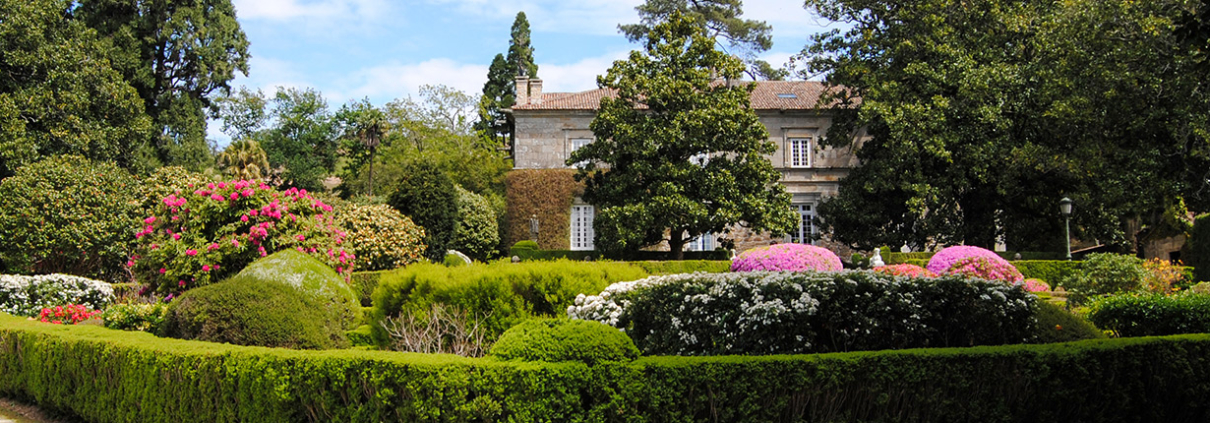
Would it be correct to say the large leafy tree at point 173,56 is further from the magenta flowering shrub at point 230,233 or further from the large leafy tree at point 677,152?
the magenta flowering shrub at point 230,233

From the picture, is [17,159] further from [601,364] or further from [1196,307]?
[1196,307]

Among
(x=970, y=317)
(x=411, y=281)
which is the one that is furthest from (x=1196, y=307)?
(x=411, y=281)

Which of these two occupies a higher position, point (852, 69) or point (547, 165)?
point (852, 69)

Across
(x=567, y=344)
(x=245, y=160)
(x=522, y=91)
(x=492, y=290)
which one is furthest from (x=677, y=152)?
(x=567, y=344)

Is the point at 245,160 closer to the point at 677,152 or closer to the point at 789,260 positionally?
the point at 677,152

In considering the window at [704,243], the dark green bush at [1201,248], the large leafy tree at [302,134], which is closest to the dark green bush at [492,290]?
the dark green bush at [1201,248]

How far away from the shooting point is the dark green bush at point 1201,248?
719 inches

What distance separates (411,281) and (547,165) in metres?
22.8

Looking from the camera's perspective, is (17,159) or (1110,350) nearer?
(1110,350)

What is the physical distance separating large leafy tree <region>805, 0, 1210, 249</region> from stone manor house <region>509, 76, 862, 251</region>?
5266 millimetres

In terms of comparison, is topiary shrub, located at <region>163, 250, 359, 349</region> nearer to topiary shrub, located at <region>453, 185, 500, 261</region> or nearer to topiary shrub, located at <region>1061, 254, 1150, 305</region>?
topiary shrub, located at <region>1061, 254, 1150, 305</region>

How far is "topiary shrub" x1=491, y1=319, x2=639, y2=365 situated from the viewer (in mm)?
5500

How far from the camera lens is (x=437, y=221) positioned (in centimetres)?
2609

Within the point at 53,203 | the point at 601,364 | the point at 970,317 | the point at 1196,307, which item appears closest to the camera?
the point at 601,364
